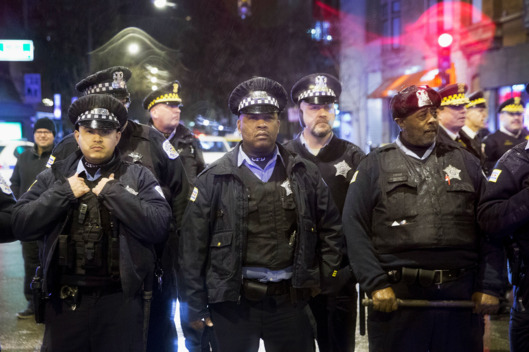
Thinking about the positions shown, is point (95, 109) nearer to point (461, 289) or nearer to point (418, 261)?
point (418, 261)

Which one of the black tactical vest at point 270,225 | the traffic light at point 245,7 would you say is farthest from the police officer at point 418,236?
the traffic light at point 245,7

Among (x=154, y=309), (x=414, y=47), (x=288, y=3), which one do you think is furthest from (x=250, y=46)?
(x=154, y=309)

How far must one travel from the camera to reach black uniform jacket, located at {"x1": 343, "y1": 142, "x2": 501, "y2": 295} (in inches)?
157

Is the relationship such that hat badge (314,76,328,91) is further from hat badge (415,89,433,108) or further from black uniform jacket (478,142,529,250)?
black uniform jacket (478,142,529,250)

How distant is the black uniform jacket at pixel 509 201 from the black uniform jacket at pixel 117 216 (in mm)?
2156

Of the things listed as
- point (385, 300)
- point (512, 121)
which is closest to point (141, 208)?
point (385, 300)

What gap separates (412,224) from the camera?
402 cm

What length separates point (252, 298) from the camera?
13.0ft

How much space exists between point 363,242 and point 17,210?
229 cm

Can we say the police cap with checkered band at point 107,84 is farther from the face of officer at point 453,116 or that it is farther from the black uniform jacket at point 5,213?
A: the face of officer at point 453,116

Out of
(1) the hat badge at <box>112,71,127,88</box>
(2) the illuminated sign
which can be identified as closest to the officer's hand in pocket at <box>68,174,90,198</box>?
(1) the hat badge at <box>112,71,127,88</box>

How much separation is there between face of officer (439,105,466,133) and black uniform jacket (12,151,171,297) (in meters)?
3.95

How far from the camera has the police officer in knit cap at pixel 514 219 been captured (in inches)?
158

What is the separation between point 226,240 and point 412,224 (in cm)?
123
